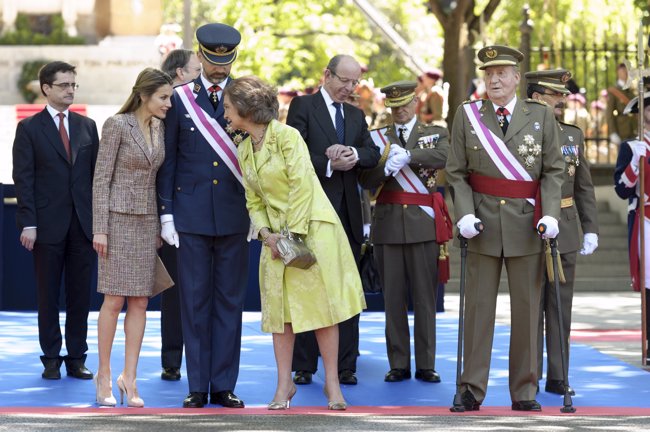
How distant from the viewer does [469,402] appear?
9039 mm

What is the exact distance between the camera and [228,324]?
917 centimetres

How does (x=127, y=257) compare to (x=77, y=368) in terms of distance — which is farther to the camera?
(x=77, y=368)

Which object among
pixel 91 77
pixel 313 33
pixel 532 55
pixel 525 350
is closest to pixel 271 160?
pixel 525 350

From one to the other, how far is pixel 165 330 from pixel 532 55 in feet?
48.0

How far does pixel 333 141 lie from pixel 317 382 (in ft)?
5.15

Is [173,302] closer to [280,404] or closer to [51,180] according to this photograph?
[51,180]

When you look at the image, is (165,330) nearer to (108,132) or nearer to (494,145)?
(108,132)

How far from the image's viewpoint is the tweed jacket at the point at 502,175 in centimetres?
902

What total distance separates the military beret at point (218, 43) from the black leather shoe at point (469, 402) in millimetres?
2360

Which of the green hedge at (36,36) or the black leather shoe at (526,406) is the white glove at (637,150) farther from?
the green hedge at (36,36)

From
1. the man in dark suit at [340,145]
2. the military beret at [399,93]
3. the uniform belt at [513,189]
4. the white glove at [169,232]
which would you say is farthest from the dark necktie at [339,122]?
the white glove at [169,232]

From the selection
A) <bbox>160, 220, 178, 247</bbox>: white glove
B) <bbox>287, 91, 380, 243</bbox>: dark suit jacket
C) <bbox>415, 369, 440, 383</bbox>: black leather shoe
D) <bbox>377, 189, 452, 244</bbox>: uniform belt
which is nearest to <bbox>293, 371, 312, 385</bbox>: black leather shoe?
<bbox>415, 369, 440, 383</bbox>: black leather shoe

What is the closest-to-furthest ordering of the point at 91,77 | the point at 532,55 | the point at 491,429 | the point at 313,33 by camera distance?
the point at 491,429 → the point at 91,77 → the point at 532,55 → the point at 313,33

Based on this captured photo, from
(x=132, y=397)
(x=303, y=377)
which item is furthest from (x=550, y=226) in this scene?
(x=132, y=397)
